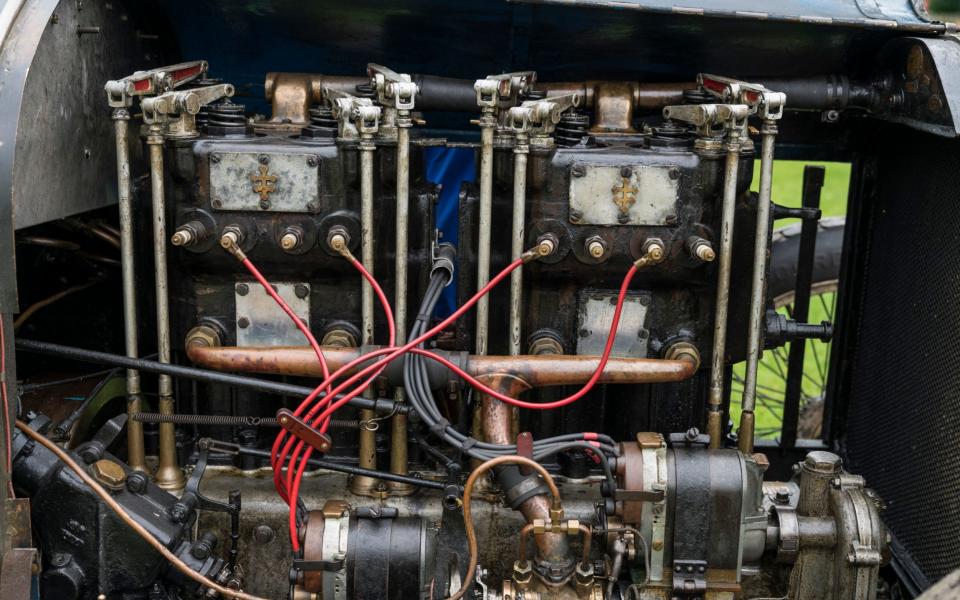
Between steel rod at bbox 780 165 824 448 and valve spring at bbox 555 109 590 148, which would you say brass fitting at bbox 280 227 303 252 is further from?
steel rod at bbox 780 165 824 448

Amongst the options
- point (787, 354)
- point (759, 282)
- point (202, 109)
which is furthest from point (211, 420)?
point (787, 354)

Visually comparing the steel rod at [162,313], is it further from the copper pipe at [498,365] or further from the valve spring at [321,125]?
the valve spring at [321,125]

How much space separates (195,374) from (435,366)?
1.96 feet

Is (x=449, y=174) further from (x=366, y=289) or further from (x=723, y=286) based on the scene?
(x=723, y=286)

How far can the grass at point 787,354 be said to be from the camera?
529 cm


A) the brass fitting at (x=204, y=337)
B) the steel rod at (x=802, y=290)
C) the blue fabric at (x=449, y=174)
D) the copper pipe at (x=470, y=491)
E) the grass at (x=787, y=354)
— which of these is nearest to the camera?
the copper pipe at (x=470, y=491)

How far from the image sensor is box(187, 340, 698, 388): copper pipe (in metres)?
2.64

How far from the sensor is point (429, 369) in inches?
104

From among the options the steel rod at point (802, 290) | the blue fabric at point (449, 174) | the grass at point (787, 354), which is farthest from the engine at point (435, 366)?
the grass at point (787, 354)

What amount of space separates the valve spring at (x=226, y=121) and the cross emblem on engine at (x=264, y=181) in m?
0.18

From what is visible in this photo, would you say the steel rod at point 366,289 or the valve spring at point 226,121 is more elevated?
the valve spring at point 226,121

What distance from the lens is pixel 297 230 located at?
8.81 ft

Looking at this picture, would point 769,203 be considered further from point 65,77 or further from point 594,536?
point 65,77

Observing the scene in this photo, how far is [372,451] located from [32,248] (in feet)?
3.94
